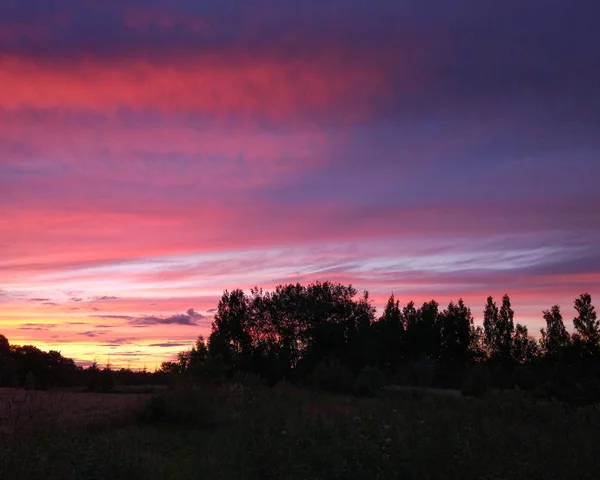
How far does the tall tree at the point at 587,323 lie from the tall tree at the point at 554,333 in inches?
69.1

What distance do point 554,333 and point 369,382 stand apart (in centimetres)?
4221

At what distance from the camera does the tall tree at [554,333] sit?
2879 inches

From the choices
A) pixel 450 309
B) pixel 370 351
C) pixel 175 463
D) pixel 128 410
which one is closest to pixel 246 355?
pixel 370 351

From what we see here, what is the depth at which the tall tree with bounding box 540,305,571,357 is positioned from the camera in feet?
240

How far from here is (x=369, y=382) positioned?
41000 mm

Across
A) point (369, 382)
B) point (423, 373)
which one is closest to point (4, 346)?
point (369, 382)

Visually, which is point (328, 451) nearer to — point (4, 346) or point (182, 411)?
point (182, 411)

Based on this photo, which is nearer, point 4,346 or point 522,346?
point 4,346

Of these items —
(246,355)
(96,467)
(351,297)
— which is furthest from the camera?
(351,297)

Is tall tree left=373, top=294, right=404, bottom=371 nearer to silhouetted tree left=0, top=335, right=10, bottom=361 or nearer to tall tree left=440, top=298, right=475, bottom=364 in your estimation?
tall tree left=440, top=298, right=475, bottom=364

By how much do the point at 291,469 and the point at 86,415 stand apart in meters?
9.87

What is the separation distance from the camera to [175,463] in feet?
36.1

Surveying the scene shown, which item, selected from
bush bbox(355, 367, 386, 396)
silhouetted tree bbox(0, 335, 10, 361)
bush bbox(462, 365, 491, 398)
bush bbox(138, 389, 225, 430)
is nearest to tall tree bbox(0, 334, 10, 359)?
silhouetted tree bbox(0, 335, 10, 361)

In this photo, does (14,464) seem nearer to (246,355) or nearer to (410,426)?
(410,426)
